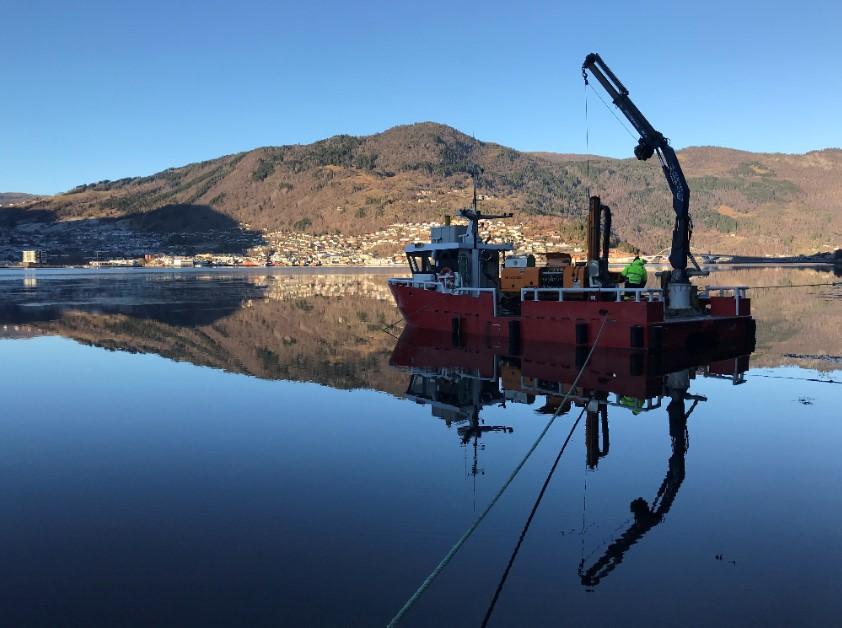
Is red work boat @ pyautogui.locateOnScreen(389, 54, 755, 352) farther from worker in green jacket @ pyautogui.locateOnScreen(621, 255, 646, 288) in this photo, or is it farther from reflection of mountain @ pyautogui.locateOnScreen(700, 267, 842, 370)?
reflection of mountain @ pyautogui.locateOnScreen(700, 267, 842, 370)

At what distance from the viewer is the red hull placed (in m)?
24.1

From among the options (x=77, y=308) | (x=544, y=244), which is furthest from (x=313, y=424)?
(x=544, y=244)

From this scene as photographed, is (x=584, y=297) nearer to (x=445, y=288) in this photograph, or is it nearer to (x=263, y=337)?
(x=445, y=288)

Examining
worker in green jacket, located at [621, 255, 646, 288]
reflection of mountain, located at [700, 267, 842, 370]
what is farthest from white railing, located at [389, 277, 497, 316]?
reflection of mountain, located at [700, 267, 842, 370]

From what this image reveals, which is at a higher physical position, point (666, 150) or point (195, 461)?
point (666, 150)

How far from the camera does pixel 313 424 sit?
1452cm

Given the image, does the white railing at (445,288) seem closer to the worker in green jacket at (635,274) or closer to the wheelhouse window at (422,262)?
the wheelhouse window at (422,262)

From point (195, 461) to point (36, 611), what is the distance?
533 cm

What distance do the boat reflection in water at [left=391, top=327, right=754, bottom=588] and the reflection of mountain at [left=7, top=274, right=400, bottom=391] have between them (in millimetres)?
1784

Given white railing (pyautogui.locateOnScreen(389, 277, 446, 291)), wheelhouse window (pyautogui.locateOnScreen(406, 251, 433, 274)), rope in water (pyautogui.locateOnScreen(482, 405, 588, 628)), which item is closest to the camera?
rope in water (pyautogui.locateOnScreen(482, 405, 588, 628))

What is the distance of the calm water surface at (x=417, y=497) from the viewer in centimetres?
666

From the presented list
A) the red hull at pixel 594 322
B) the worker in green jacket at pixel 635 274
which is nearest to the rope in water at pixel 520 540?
the red hull at pixel 594 322

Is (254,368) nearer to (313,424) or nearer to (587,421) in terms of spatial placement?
(313,424)

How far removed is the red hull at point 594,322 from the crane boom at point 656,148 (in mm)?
2641
